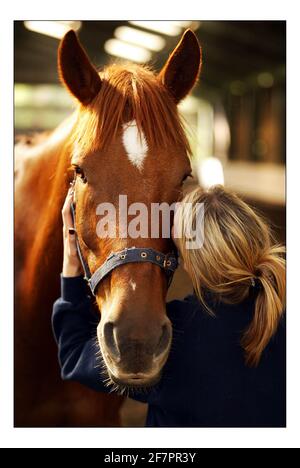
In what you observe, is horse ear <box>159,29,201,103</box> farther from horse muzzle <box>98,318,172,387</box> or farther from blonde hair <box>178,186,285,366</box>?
horse muzzle <box>98,318,172,387</box>

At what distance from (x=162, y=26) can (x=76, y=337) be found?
1.27 metres

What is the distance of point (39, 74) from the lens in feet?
7.28

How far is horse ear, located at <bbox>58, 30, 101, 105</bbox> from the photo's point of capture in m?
1.35

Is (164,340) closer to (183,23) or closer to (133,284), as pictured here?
(133,284)

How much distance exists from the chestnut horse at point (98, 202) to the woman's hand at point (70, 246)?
7 cm

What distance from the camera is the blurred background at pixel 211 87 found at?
6.20 feet

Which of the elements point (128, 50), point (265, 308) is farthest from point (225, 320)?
point (128, 50)

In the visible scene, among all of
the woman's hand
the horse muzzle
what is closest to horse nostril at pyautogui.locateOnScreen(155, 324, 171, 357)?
the horse muzzle

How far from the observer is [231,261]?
Answer: 131 centimetres

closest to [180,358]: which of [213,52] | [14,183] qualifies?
[14,183]
